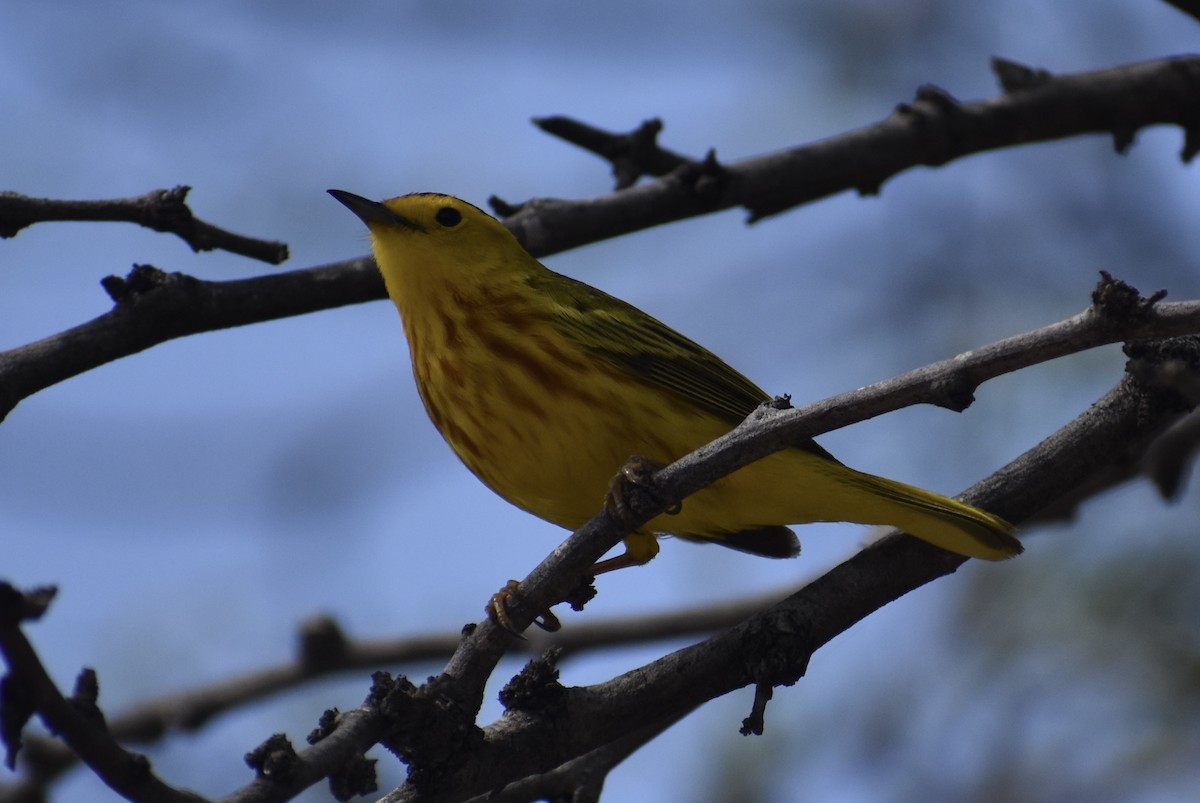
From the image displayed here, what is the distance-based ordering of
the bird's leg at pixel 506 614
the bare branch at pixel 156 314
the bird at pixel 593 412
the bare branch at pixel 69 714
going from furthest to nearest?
1. the bird at pixel 593 412
2. the bare branch at pixel 156 314
3. the bird's leg at pixel 506 614
4. the bare branch at pixel 69 714

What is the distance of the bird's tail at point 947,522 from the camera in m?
3.25

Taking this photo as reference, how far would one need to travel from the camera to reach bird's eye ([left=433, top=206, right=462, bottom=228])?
14.3 ft

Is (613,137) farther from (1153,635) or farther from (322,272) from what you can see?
(1153,635)

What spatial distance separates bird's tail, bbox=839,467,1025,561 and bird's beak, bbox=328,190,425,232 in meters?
1.81

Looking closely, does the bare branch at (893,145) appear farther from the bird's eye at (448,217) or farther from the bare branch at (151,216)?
the bare branch at (151,216)

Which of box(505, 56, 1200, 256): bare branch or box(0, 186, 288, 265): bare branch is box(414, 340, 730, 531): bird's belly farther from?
box(0, 186, 288, 265): bare branch

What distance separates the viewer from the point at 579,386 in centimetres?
357

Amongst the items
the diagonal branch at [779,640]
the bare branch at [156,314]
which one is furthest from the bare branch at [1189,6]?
the bare branch at [156,314]

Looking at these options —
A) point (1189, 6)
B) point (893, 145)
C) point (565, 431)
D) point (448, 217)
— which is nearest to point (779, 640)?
point (565, 431)

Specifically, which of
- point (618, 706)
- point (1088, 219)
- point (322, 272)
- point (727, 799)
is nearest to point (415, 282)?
point (322, 272)

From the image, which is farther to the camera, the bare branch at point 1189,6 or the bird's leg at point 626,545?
the bare branch at point 1189,6

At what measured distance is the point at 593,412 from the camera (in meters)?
3.54

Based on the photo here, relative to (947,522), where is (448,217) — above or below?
above

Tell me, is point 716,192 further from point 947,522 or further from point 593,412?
point 947,522
